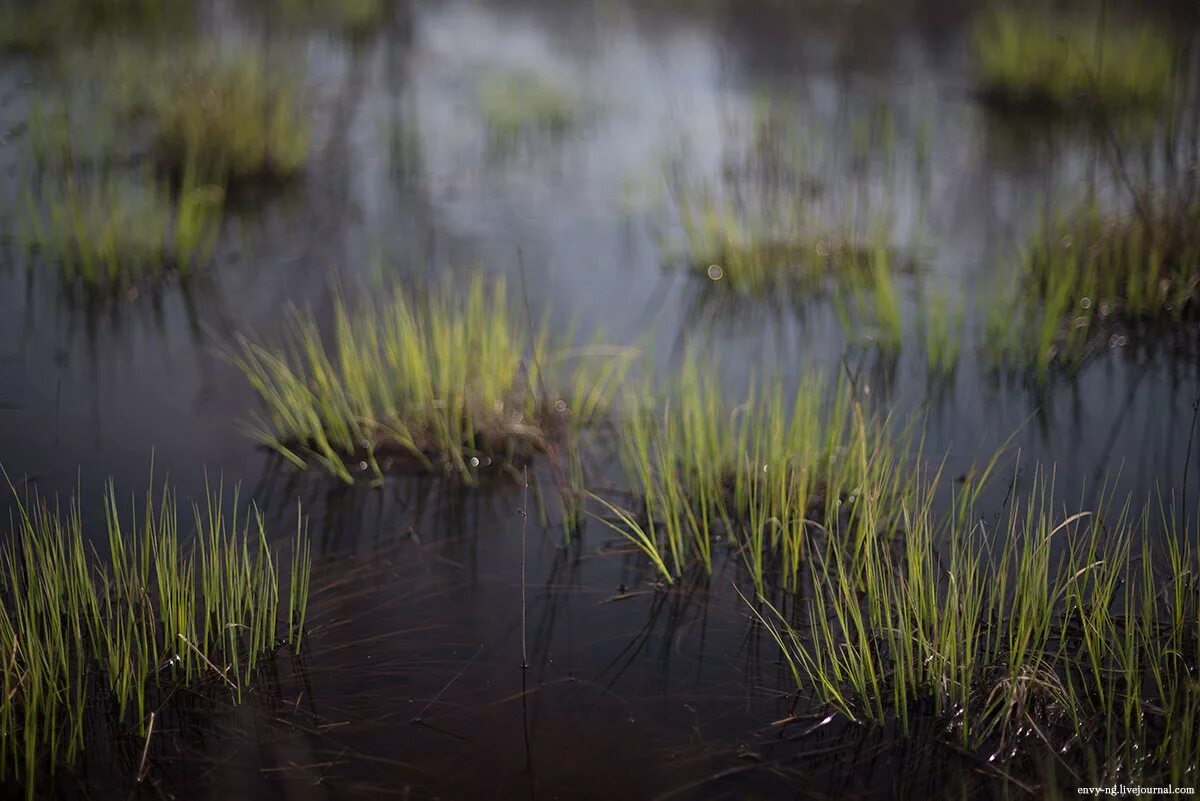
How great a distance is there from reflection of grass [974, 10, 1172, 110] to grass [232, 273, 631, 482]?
335 cm

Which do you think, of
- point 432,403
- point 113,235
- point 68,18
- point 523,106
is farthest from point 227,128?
point 68,18

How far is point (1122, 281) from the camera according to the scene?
3377 mm

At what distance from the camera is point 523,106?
552cm

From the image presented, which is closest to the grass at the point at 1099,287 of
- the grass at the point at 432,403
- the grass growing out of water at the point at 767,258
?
the grass growing out of water at the point at 767,258

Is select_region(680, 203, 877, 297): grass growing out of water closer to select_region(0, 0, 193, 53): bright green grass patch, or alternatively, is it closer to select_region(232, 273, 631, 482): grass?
select_region(232, 273, 631, 482): grass

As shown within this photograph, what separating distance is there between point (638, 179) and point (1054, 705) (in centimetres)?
330

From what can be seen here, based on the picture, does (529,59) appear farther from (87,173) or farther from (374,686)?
(374,686)

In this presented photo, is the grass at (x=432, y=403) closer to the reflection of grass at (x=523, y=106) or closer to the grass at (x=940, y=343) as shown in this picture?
the grass at (x=940, y=343)

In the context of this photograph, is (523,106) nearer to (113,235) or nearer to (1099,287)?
(113,235)

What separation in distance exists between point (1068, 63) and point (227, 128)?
387 cm

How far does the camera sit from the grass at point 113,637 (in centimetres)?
161

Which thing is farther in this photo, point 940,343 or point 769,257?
point 769,257

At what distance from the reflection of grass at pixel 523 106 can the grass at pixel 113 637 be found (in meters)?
3.60

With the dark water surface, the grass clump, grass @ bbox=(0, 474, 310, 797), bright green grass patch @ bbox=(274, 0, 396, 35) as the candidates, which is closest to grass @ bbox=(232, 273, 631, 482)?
the dark water surface
